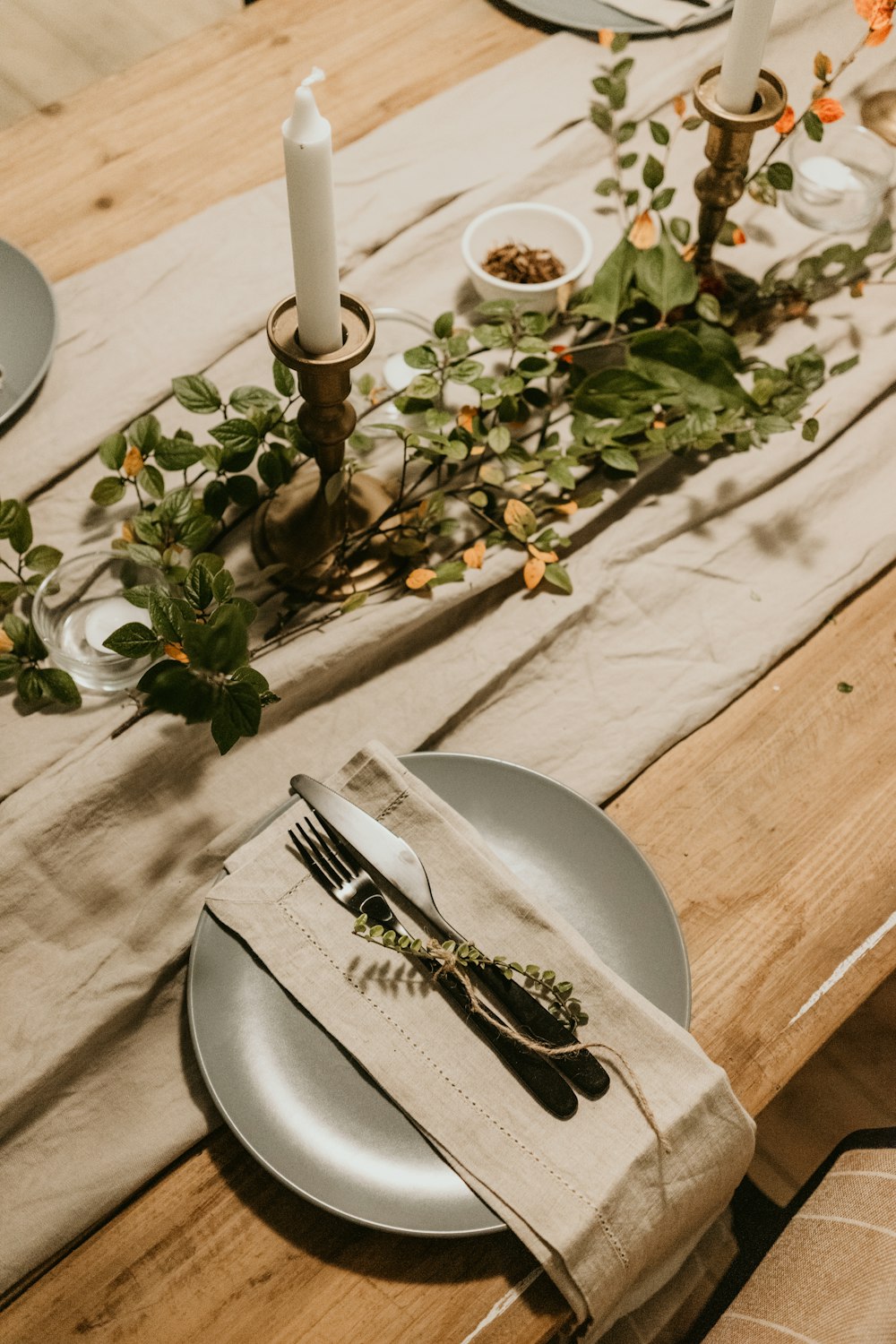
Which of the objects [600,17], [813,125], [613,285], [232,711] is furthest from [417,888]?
[600,17]

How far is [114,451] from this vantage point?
724 mm

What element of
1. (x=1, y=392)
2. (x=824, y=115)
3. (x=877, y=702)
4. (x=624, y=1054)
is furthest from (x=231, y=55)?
(x=624, y=1054)

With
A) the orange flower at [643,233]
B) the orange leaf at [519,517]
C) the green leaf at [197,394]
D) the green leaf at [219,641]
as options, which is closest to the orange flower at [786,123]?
the orange flower at [643,233]

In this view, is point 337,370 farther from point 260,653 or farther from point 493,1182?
point 493,1182

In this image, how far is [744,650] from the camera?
2.48 ft

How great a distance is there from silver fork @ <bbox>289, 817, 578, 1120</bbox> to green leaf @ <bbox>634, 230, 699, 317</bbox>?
50cm

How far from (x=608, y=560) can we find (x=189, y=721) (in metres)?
0.35

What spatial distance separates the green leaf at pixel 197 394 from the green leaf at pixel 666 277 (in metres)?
0.35

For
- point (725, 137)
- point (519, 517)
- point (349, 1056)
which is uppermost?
point (725, 137)

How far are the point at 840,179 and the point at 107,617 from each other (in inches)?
30.3

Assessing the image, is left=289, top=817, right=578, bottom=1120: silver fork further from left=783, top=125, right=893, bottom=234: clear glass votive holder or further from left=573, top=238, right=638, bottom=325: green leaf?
left=783, top=125, right=893, bottom=234: clear glass votive holder

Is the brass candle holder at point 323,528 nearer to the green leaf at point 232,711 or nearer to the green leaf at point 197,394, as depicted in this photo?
the green leaf at point 197,394

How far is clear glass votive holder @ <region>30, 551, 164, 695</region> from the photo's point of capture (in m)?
0.70

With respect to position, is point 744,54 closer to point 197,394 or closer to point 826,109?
point 826,109
